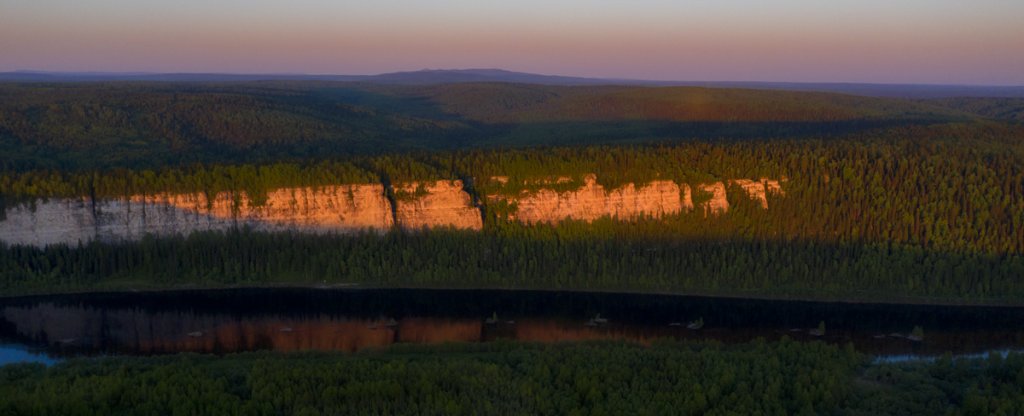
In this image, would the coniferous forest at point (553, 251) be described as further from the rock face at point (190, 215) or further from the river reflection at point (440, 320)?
the river reflection at point (440, 320)

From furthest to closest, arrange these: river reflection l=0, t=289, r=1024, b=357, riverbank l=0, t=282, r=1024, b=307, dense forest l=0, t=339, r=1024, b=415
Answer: riverbank l=0, t=282, r=1024, b=307
river reflection l=0, t=289, r=1024, b=357
dense forest l=0, t=339, r=1024, b=415

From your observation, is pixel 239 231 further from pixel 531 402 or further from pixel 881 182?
pixel 881 182

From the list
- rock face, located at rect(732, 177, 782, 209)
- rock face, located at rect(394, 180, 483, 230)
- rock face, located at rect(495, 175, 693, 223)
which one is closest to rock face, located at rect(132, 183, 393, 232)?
rock face, located at rect(394, 180, 483, 230)

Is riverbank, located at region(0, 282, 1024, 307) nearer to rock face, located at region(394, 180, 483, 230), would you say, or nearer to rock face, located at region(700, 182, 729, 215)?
rock face, located at region(394, 180, 483, 230)

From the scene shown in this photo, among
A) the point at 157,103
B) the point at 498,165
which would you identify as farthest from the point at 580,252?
the point at 157,103

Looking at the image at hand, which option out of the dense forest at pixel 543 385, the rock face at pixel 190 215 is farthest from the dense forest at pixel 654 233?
the dense forest at pixel 543 385
